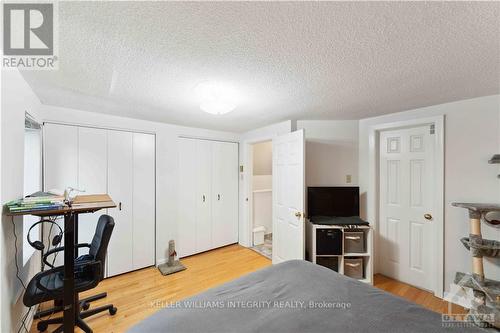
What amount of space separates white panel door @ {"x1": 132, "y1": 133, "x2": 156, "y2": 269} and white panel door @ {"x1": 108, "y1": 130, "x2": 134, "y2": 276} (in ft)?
0.21

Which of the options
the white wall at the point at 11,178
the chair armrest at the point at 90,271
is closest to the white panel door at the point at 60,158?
the white wall at the point at 11,178

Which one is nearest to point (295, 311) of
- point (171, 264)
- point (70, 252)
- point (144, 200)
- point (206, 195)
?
point (70, 252)

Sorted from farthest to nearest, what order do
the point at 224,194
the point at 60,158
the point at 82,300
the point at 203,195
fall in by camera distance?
the point at 224,194, the point at 203,195, the point at 60,158, the point at 82,300

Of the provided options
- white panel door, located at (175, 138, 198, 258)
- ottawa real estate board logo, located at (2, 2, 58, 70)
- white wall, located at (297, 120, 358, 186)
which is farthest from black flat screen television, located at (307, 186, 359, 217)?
ottawa real estate board logo, located at (2, 2, 58, 70)

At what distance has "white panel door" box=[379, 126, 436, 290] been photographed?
2.55 metres

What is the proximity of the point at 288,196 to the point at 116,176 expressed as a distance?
8.03 ft

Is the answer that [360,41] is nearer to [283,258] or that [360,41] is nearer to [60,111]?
[283,258]

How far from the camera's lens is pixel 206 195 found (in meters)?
3.73

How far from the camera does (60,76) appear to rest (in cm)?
168

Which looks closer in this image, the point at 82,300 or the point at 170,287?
the point at 82,300

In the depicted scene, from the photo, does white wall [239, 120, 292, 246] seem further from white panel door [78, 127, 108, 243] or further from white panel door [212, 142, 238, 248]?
white panel door [78, 127, 108, 243]

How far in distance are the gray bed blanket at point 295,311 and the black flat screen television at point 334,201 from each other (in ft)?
4.91

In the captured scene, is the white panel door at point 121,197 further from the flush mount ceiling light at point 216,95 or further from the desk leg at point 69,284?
the flush mount ceiling light at point 216,95

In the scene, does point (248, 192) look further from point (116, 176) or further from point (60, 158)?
point (60, 158)
